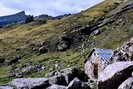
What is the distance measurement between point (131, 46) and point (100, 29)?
86.3 meters

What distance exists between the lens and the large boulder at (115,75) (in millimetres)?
27922

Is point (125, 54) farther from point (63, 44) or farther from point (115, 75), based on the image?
point (63, 44)

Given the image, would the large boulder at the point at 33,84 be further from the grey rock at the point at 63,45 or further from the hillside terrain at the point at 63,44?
the grey rock at the point at 63,45

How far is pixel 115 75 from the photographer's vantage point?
92.6 feet

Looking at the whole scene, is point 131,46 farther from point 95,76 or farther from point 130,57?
point 95,76

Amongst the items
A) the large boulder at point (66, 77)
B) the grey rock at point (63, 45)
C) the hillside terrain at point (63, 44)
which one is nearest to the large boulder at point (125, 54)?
the large boulder at point (66, 77)

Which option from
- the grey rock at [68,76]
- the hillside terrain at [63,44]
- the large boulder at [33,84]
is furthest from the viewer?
the hillside terrain at [63,44]

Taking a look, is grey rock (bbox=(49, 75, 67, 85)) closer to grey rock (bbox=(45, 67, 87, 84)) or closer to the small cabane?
grey rock (bbox=(45, 67, 87, 84))

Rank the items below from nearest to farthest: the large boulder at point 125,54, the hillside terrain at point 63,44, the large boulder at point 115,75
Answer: the large boulder at point 115,75 → the large boulder at point 125,54 → the hillside terrain at point 63,44

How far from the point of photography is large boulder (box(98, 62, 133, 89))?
27.9 metres

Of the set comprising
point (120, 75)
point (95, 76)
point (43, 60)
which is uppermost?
point (120, 75)

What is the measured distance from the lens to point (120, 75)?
92.4 ft

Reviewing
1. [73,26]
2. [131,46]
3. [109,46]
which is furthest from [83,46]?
[131,46]

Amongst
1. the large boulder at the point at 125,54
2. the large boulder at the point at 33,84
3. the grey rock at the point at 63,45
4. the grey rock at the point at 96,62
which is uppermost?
the large boulder at the point at 125,54
